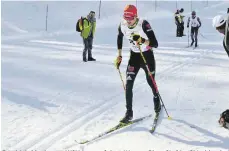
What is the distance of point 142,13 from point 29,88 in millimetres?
34471

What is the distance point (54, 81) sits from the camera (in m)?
9.98

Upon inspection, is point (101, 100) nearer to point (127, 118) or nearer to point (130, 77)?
point (127, 118)

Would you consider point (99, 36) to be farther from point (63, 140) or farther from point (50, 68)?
point (63, 140)

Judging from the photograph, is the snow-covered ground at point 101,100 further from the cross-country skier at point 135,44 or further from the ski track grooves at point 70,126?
the cross-country skier at point 135,44

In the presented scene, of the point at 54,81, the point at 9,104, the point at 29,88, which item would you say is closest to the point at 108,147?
the point at 9,104

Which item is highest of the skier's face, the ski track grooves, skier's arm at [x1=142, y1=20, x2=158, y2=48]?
the skier's face

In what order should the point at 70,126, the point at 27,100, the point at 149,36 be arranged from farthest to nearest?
the point at 27,100
the point at 70,126
the point at 149,36

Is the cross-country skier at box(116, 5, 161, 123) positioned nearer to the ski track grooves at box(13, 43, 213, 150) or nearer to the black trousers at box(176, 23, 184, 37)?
the ski track grooves at box(13, 43, 213, 150)

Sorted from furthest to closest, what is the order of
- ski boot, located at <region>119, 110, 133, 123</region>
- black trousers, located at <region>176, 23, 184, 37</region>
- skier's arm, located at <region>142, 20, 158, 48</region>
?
black trousers, located at <region>176, 23, 184, 37</region> < ski boot, located at <region>119, 110, 133, 123</region> < skier's arm, located at <region>142, 20, 158, 48</region>

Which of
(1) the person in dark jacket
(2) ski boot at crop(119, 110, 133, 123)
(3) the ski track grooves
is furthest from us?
(1) the person in dark jacket

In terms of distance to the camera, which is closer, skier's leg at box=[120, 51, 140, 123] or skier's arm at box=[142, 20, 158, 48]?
skier's arm at box=[142, 20, 158, 48]

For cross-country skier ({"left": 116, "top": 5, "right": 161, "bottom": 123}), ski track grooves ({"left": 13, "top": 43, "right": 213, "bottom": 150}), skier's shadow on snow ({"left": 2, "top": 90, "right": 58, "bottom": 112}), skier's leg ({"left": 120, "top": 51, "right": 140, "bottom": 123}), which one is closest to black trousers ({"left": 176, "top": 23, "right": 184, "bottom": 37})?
ski track grooves ({"left": 13, "top": 43, "right": 213, "bottom": 150})

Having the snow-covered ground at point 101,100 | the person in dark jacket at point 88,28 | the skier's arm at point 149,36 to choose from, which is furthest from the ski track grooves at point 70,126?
the person in dark jacket at point 88,28

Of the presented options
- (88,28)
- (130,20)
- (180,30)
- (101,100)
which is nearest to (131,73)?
(130,20)
